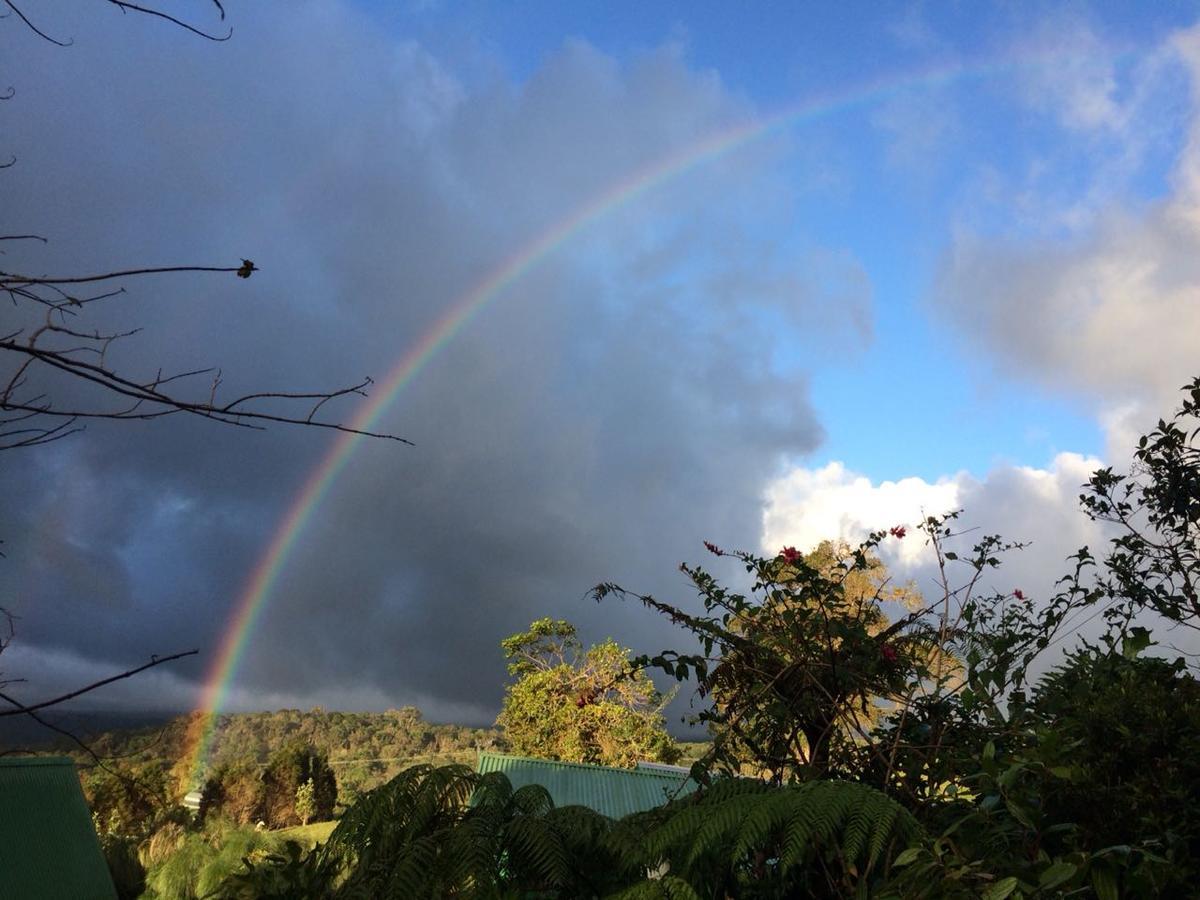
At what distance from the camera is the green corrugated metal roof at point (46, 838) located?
42.4ft

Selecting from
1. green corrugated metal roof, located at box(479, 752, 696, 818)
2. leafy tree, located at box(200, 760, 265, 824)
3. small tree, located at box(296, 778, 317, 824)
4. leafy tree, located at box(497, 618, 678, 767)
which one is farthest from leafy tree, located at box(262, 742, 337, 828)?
green corrugated metal roof, located at box(479, 752, 696, 818)

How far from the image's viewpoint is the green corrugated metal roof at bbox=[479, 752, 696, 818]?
1121 centimetres

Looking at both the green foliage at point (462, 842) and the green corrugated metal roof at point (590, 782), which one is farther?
the green corrugated metal roof at point (590, 782)

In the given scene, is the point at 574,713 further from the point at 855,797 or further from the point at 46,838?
the point at 855,797

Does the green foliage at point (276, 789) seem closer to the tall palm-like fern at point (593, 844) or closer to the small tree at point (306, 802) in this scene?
the small tree at point (306, 802)

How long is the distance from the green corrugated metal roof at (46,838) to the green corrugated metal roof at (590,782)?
7.11 m

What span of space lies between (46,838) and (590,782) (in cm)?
983

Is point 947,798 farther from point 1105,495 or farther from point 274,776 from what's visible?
point 274,776

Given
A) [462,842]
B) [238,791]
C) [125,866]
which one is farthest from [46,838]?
[238,791]

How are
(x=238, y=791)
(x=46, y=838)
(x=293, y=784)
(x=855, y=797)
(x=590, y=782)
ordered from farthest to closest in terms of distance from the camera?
(x=293, y=784)
(x=238, y=791)
(x=46, y=838)
(x=590, y=782)
(x=855, y=797)

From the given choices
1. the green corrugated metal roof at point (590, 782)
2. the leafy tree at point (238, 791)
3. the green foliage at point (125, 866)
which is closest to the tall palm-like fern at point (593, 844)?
the green corrugated metal roof at point (590, 782)

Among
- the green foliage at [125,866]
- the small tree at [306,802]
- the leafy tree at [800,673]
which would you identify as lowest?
the green foliage at [125,866]

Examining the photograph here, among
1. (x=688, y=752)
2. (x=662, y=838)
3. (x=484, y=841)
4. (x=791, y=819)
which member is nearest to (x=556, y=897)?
(x=484, y=841)

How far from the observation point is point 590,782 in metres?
11.8
